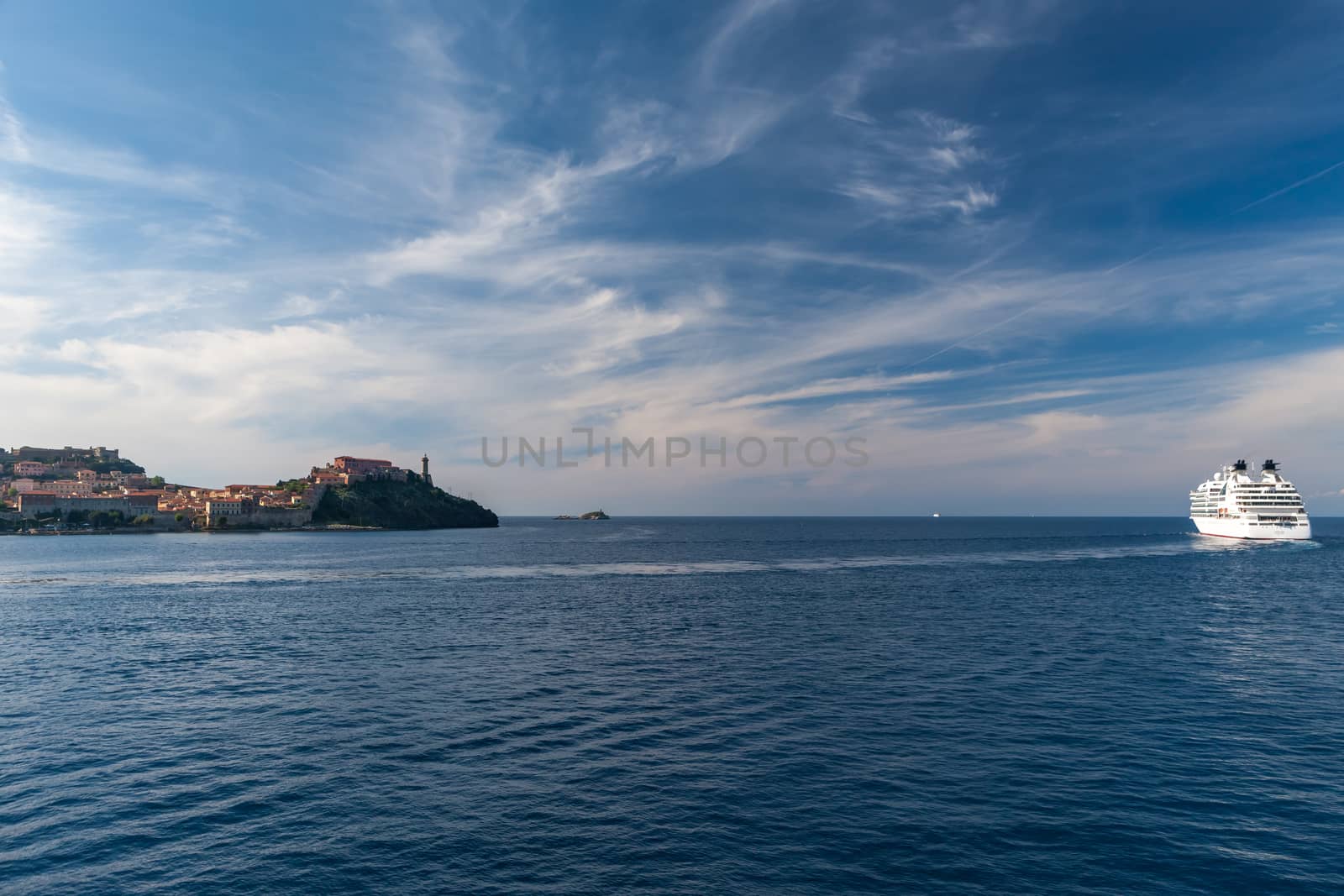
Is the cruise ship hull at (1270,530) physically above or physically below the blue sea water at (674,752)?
above

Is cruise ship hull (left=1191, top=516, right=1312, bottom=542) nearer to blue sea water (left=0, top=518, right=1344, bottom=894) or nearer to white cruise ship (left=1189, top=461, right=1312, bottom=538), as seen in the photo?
white cruise ship (left=1189, top=461, right=1312, bottom=538)

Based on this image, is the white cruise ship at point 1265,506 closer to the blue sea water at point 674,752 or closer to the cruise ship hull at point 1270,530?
the cruise ship hull at point 1270,530

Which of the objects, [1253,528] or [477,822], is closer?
[477,822]

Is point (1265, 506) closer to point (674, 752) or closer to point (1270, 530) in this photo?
point (1270, 530)

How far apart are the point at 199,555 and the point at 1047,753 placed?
17116 cm

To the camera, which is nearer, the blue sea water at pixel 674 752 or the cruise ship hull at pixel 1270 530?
the blue sea water at pixel 674 752

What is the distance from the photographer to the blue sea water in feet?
64.5

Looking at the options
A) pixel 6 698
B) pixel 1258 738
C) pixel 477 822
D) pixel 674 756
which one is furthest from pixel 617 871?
pixel 6 698

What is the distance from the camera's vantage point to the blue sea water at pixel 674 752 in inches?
774

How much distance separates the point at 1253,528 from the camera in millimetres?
177625

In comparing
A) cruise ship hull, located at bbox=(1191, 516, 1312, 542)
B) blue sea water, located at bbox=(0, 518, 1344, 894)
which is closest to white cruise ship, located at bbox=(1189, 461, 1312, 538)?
cruise ship hull, located at bbox=(1191, 516, 1312, 542)

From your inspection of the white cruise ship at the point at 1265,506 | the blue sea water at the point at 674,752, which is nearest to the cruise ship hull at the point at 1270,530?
the white cruise ship at the point at 1265,506

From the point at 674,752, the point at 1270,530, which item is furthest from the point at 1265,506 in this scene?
the point at 674,752

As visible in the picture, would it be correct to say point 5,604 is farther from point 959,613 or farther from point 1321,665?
point 1321,665
